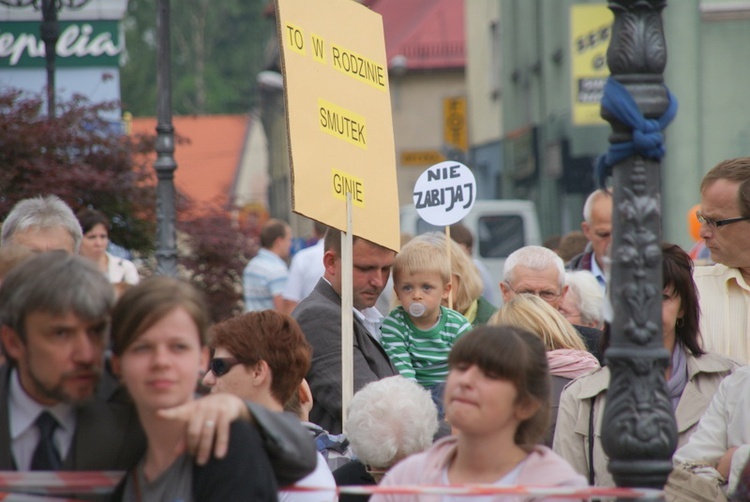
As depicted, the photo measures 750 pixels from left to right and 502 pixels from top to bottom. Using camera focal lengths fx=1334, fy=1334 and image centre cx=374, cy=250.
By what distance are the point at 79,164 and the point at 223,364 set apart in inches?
299

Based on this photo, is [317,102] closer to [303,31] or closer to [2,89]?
[303,31]

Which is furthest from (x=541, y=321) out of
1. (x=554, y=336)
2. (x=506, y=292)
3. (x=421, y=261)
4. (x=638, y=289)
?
(x=638, y=289)

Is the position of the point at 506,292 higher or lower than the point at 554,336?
higher

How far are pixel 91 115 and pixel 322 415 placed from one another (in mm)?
7479

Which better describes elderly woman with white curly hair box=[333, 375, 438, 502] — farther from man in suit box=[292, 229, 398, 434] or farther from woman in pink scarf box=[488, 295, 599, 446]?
man in suit box=[292, 229, 398, 434]

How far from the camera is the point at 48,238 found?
5.46 m

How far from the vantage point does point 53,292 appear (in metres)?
3.08

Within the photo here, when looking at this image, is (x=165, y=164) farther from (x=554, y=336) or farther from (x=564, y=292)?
(x=554, y=336)

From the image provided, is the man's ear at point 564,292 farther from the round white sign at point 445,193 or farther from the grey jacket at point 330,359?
the grey jacket at point 330,359

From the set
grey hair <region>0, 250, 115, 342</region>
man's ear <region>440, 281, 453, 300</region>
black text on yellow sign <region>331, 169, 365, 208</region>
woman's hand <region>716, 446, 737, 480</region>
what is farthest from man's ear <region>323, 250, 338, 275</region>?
grey hair <region>0, 250, 115, 342</region>

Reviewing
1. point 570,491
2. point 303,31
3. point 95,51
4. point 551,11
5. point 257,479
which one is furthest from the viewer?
point 551,11

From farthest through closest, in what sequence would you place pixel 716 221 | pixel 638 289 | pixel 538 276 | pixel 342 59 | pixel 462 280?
pixel 462 280 < pixel 538 276 < pixel 342 59 < pixel 716 221 < pixel 638 289

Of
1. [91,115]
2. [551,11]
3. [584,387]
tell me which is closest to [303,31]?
[584,387]

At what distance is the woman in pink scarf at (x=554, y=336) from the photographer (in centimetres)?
547
